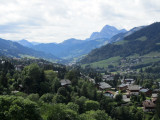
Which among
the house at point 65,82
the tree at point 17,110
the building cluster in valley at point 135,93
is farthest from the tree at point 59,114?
the house at point 65,82

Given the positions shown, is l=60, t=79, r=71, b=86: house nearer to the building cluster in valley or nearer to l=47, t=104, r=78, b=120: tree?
the building cluster in valley

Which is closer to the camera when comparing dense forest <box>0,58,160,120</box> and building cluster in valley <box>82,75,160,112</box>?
Answer: dense forest <box>0,58,160,120</box>

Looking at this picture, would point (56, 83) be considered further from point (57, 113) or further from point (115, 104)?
point (57, 113)

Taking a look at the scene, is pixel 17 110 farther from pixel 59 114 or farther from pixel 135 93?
pixel 135 93

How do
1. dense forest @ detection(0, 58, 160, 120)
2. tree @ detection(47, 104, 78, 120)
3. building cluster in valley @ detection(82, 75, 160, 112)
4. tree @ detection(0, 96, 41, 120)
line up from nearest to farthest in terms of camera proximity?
tree @ detection(0, 96, 41, 120), dense forest @ detection(0, 58, 160, 120), tree @ detection(47, 104, 78, 120), building cluster in valley @ detection(82, 75, 160, 112)

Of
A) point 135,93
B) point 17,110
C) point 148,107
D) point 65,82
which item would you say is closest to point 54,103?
point 17,110

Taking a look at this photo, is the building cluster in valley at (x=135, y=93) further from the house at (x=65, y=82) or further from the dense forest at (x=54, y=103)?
the house at (x=65, y=82)

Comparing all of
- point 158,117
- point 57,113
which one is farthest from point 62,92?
point 158,117

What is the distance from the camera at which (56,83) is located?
261 ft

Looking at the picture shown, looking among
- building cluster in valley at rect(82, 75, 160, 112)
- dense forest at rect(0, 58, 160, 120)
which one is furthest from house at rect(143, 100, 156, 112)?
dense forest at rect(0, 58, 160, 120)

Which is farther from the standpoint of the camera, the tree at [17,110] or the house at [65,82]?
the house at [65,82]

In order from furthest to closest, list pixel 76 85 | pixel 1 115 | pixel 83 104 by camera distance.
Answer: pixel 76 85
pixel 83 104
pixel 1 115

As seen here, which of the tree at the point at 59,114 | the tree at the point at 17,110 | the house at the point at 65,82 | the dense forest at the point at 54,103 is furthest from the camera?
the house at the point at 65,82

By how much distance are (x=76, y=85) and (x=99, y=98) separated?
17168mm
